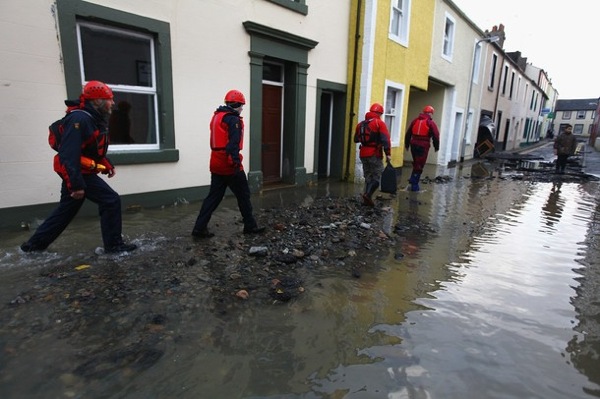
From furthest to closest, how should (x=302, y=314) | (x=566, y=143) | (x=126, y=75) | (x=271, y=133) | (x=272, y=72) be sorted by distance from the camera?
1. (x=566, y=143)
2. (x=271, y=133)
3. (x=272, y=72)
4. (x=126, y=75)
5. (x=302, y=314)

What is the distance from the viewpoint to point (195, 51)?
632 centimetres

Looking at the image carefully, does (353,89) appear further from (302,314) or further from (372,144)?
(302,314)

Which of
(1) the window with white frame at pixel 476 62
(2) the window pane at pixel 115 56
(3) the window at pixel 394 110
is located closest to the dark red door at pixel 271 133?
(2) the window pane at pixel 115 56

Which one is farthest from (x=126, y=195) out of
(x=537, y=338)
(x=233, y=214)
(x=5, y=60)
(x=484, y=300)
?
(x=537, y=338)

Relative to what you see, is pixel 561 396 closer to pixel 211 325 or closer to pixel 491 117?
pixel 211 325

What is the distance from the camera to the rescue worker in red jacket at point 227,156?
4.52 meters

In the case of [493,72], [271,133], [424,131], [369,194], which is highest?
[493,72]

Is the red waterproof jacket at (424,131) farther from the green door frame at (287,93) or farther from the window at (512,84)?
the window at (512,84)

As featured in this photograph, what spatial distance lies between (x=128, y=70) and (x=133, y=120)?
763 mm

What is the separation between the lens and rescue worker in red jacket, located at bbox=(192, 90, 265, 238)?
452 centimetres

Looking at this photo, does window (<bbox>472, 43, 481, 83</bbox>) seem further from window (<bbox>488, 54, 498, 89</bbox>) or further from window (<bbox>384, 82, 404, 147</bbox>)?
window (<bbox>384, 82, 404, 147</bbox>)

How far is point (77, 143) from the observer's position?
352cm

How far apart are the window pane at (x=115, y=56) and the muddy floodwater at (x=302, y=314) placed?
2161 mm

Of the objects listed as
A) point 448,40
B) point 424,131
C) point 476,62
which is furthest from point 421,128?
point 476,62
